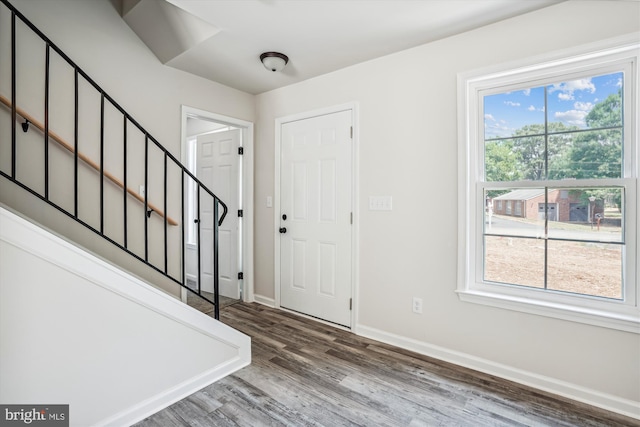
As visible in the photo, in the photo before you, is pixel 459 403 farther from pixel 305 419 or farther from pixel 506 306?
pixel 305 419

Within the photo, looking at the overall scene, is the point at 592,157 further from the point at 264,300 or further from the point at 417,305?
the point at 264,300

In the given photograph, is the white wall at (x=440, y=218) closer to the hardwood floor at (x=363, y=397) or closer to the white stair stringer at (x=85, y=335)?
the hardwood floor at (x=363, y=397)

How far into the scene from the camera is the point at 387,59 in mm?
2598

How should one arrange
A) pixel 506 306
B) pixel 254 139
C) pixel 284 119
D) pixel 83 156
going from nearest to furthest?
pixel 506 306 < pixel 83 156 < pixel 284 119 < pixel 254 139

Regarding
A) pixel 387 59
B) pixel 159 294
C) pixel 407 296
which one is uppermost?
pixel 387 59

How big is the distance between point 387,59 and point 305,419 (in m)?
2.61

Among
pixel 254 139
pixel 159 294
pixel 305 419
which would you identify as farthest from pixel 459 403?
pixel 254 139

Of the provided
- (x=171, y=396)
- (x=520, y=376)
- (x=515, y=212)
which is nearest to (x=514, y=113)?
(x=515, y=212)

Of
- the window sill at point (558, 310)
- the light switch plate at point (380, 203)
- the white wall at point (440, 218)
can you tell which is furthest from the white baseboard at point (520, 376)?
the light switch plate at point (380, 203)

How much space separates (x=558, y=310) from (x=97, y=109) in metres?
3.48

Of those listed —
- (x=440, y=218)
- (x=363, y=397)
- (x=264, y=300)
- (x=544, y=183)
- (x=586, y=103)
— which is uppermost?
(x=586, y=103)

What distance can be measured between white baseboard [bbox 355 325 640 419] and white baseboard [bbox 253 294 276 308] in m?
1.20

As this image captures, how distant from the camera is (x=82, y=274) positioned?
1501 millimetres

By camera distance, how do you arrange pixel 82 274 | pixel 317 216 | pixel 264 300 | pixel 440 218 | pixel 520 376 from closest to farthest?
pixel 82 274 < pixel 520 376 < pixel 440 218 < pixel 317 216 < pixel 264 300
